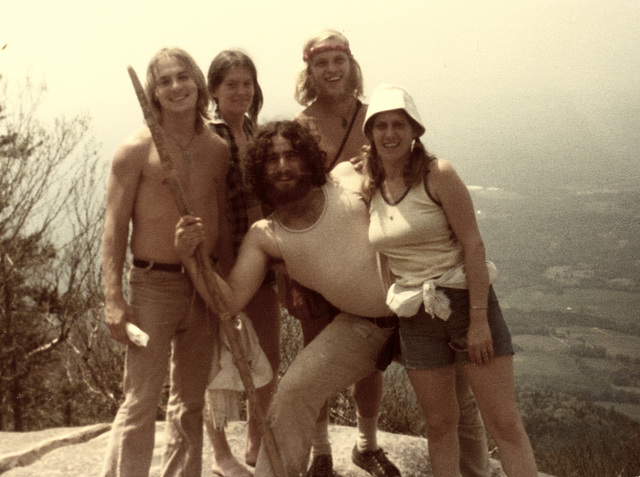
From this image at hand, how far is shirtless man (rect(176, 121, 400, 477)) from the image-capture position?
11.5 feet

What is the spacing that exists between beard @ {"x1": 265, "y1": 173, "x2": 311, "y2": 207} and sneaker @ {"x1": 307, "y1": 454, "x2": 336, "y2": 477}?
5.56 feet

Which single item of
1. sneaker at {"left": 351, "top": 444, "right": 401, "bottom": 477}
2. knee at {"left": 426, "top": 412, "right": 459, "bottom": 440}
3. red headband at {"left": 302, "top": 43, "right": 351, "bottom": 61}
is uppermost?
red headband at {"left": 302, "top": 43, "right": 351, "bottom": 61}

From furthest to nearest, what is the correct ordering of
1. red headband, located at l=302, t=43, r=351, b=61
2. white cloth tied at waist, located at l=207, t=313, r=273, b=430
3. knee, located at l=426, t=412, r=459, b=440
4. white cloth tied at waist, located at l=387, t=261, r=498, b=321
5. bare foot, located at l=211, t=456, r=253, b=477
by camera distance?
bare foot, located at l=211, t=456, r=253, b=477
red headband, located at l=302, t=43, r=351, b=61
white cloth tied at waist, located at l=207, t=313, r=273, b=430
knee, located at l=426, t=412, r=459, b=440
white cloth tied at waist, located at l=387, t=261, r=498, b=321

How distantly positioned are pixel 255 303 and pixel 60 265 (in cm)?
1635

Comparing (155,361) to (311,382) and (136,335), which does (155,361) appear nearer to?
(136,335)

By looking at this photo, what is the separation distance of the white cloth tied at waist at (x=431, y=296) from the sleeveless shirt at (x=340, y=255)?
24 cm

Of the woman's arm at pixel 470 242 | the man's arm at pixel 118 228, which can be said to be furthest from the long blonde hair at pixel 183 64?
the woman's arm at pixel 470 242

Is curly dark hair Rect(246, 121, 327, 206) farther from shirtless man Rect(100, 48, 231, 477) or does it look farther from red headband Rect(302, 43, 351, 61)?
red headband Rect(302, 43, 351, 61)

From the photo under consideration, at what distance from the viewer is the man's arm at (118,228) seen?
3.33m

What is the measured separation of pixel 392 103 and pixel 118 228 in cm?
141

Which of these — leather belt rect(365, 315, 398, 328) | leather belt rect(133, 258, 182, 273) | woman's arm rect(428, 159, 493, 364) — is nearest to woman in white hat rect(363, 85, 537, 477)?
woman's arm rect(428, 159, 493, 364)

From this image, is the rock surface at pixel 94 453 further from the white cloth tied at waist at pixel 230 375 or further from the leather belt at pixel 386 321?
the leather belt at pixel 386 321

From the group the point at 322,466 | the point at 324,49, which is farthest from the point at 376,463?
the point at 324,49

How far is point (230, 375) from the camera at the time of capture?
12.0 feet
